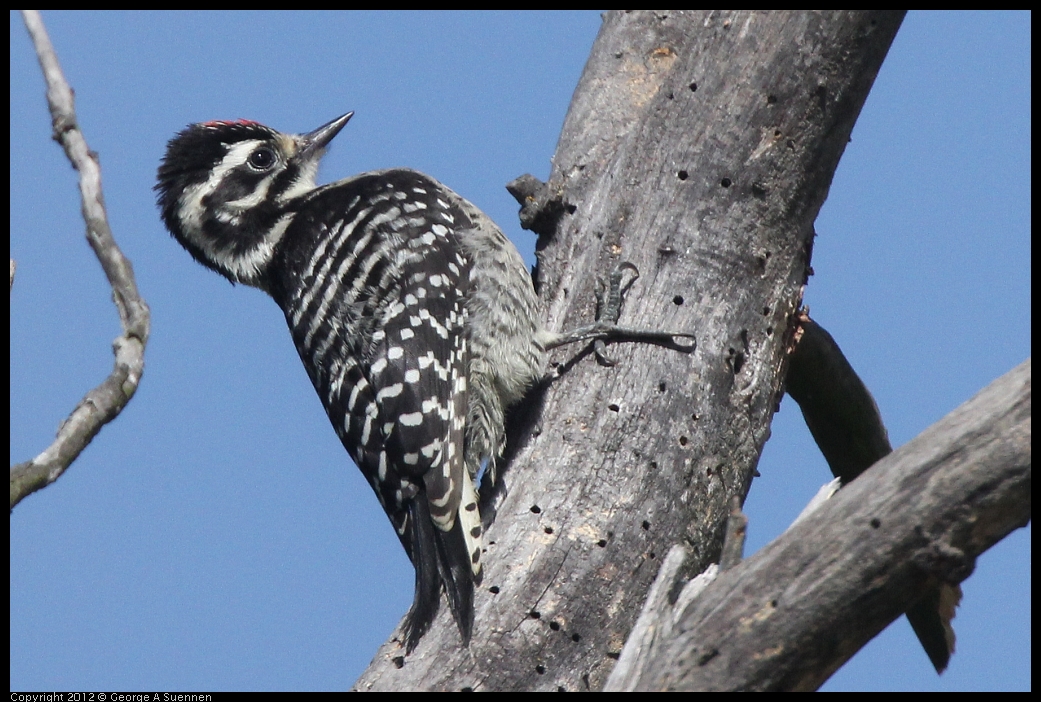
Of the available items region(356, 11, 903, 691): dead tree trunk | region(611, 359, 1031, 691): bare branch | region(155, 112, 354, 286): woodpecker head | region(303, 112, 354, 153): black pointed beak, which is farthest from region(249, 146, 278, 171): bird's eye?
region(611, 359, 1031, 691): bare branch

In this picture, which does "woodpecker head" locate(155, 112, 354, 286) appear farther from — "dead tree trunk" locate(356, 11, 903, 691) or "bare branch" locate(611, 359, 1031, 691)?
"bare branch" locate(611, 359, 1031, 691)

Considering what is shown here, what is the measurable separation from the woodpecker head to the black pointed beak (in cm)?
18

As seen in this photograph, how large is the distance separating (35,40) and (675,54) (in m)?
2.24

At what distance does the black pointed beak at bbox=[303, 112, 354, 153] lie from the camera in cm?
483

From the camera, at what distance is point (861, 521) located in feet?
7.58

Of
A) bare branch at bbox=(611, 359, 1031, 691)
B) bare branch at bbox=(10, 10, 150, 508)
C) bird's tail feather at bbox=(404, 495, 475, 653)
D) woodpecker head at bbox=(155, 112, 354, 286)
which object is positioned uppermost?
woodpecker head at bbox=(155, 112, 354, 286)

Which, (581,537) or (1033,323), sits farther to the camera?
(581,537)

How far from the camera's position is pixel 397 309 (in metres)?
3.91

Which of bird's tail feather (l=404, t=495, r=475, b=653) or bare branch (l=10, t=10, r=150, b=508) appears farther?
bird's tail feather (l=404, t=495, r=475, b=653)

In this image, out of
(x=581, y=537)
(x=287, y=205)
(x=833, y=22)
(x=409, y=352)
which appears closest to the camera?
(x=581, y=537)

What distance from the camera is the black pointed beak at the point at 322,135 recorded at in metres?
4.83

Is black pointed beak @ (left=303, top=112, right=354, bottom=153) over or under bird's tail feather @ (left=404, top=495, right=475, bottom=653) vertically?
over
